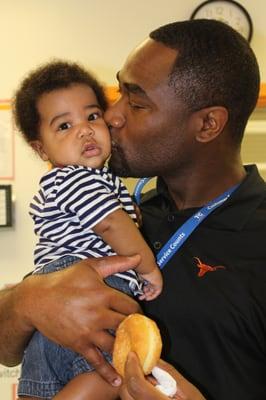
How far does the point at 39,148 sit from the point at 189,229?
0.50 meters

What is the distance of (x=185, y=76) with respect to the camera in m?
1.39

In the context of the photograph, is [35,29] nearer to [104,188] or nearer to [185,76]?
[185,76]

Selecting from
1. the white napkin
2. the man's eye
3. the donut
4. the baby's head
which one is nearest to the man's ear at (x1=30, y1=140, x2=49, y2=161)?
the baby's head

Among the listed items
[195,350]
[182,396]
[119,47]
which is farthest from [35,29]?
[182,396]

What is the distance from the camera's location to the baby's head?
132 centimetres

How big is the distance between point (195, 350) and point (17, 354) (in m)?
0.49

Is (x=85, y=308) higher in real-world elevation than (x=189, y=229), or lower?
lower

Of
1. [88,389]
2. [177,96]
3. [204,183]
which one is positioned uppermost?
[177,96]

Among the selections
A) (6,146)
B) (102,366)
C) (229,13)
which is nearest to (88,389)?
(102,366)

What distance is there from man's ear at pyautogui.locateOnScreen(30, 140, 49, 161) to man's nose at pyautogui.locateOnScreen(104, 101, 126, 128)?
0.67 ft

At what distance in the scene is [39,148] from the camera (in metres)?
1.43

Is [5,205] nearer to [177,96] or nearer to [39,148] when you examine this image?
[39,148]

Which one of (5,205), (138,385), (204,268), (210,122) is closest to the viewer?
(138,385)

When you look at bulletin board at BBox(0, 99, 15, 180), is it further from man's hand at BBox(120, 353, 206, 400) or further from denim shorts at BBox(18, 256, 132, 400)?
man's hand at BBox(120, 353, 206, 400)
